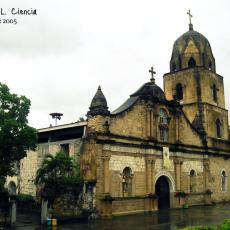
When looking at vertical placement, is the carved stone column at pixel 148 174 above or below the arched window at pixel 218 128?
below

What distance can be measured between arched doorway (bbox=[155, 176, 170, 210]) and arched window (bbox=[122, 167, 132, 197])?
16.2ft

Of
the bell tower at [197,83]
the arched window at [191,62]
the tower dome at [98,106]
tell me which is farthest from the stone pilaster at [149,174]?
the arched window at [191,62]

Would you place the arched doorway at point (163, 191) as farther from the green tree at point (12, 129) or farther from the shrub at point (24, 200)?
the green tree at point (12, 129)

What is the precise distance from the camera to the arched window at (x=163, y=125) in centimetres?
3244

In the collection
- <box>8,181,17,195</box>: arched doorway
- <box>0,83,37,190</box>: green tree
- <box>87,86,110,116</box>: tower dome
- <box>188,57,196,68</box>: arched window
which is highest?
<box>188,57,196,68</box>: arched window

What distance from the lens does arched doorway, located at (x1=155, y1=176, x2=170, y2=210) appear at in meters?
32.7

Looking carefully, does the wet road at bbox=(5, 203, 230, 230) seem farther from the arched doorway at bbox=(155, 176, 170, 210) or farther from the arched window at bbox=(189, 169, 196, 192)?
the arched window at bbox=(189, 169, 196, 192)

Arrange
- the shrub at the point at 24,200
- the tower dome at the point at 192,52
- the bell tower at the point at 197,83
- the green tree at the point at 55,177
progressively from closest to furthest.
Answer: the green tree at the point at 55,177 < the shrub at the point at 24,200 < the bell tower at the point at 197,83 < the tower dome at the point at 192,52

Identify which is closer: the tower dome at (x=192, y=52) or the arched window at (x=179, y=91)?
the tower dome at (x=192, y=52)

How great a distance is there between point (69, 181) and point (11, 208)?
3.89 metres

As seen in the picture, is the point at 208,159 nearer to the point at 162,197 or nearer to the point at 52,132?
the point at 162,197

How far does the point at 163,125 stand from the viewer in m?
→ 32.6

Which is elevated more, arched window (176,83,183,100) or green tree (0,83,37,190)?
arched window (176,83,183,100)

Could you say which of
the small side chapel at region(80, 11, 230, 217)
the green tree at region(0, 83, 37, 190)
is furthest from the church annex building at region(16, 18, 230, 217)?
the green tree at region(0, 83, 37, 190)
